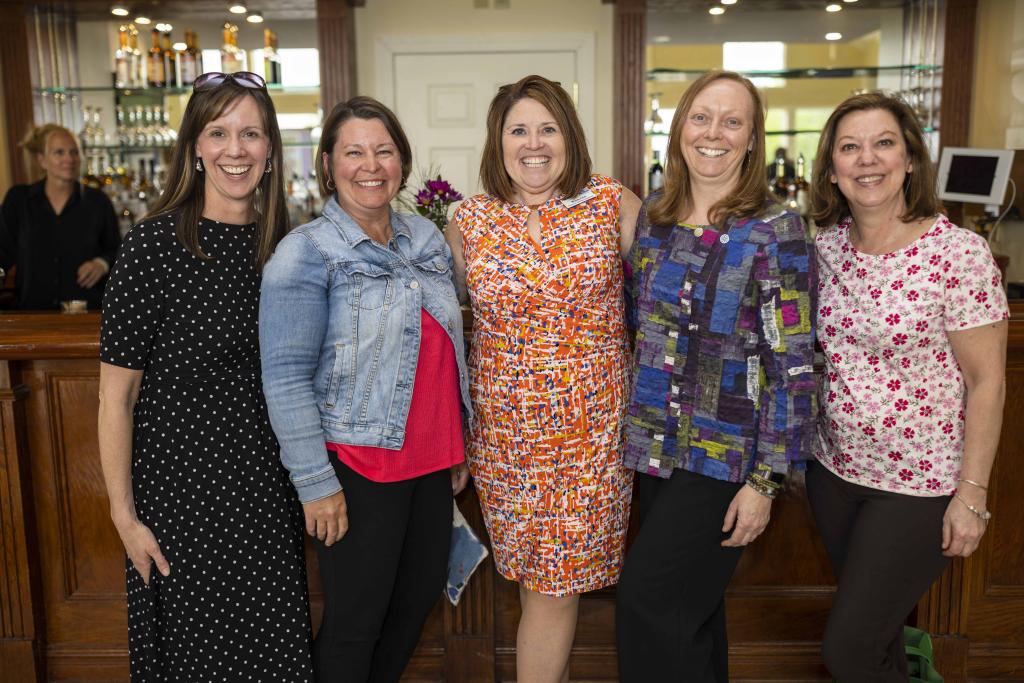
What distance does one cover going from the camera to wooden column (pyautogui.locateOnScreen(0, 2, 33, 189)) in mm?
4844

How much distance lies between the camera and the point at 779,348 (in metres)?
1.61

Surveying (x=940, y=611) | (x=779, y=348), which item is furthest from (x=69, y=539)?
(x=940, y=611)

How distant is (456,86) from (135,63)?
193 centimetres

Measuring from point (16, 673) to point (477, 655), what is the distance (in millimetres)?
1226

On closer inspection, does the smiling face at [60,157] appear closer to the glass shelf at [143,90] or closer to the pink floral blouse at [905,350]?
the glass shelf at [143,90]

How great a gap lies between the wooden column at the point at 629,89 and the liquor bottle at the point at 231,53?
86.4 inches

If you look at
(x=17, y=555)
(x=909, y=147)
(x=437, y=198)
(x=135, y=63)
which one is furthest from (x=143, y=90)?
(x=909, y=147)

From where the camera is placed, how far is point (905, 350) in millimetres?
1634

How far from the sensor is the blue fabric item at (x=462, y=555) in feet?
7.13

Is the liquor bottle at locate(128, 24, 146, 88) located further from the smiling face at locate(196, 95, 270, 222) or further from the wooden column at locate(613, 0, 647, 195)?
the smiling face at locate(196, 95, 270, 222)

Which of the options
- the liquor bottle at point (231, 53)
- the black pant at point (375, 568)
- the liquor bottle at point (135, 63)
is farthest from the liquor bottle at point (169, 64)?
the black pant at point (375, 568)

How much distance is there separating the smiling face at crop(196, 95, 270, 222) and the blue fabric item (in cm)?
96

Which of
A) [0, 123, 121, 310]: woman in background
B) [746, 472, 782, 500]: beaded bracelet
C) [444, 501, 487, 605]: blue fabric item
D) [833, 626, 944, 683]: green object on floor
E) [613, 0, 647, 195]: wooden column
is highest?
[613, 0, 647, 195]: wooden column

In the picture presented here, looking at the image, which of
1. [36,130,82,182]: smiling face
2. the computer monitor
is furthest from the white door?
the computer monitor
